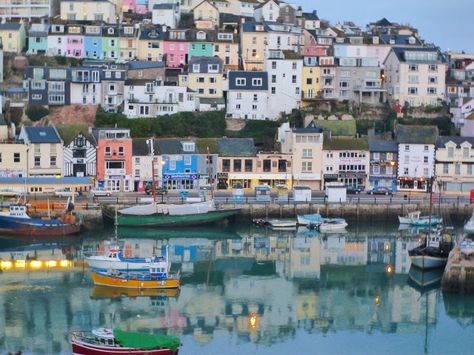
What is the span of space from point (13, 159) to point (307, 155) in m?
13.1

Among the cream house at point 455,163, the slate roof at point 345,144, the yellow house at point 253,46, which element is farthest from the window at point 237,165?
the yellow house at point 253,46

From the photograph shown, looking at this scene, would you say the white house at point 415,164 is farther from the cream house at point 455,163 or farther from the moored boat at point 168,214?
the moored boat at point 168,214

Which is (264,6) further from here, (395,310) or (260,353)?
(260,353)

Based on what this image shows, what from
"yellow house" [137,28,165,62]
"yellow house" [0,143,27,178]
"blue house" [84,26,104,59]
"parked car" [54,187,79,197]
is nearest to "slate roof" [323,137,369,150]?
"parked car" [54,187,79,197]

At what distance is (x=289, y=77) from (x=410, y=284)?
24.9 meters

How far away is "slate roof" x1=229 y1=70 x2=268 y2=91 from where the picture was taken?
193 ft

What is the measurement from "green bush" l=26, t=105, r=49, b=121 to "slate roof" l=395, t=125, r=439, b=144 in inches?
667

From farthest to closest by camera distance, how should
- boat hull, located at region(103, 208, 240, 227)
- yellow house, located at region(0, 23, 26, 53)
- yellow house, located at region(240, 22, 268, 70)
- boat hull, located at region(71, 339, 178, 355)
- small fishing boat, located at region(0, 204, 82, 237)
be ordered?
yellow house, located at region(240, 22, 268, 70), yellow house, located at region(0, 23, 26, 53), boat hull, located at region(103, 208, 240, 227), small fishing boat, located at region(0, 204, 82, 237), boat hull, located at region(71, 339, 178, 355)

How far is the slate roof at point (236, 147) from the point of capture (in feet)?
173

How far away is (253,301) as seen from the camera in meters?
34.0

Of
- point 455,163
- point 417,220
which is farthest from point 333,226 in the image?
point 455,163

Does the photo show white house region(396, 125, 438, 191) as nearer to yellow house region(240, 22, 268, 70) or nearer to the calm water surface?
the calm water surface

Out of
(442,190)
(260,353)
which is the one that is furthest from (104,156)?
(260,353)

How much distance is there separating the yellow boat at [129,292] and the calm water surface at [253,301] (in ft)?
0.19
